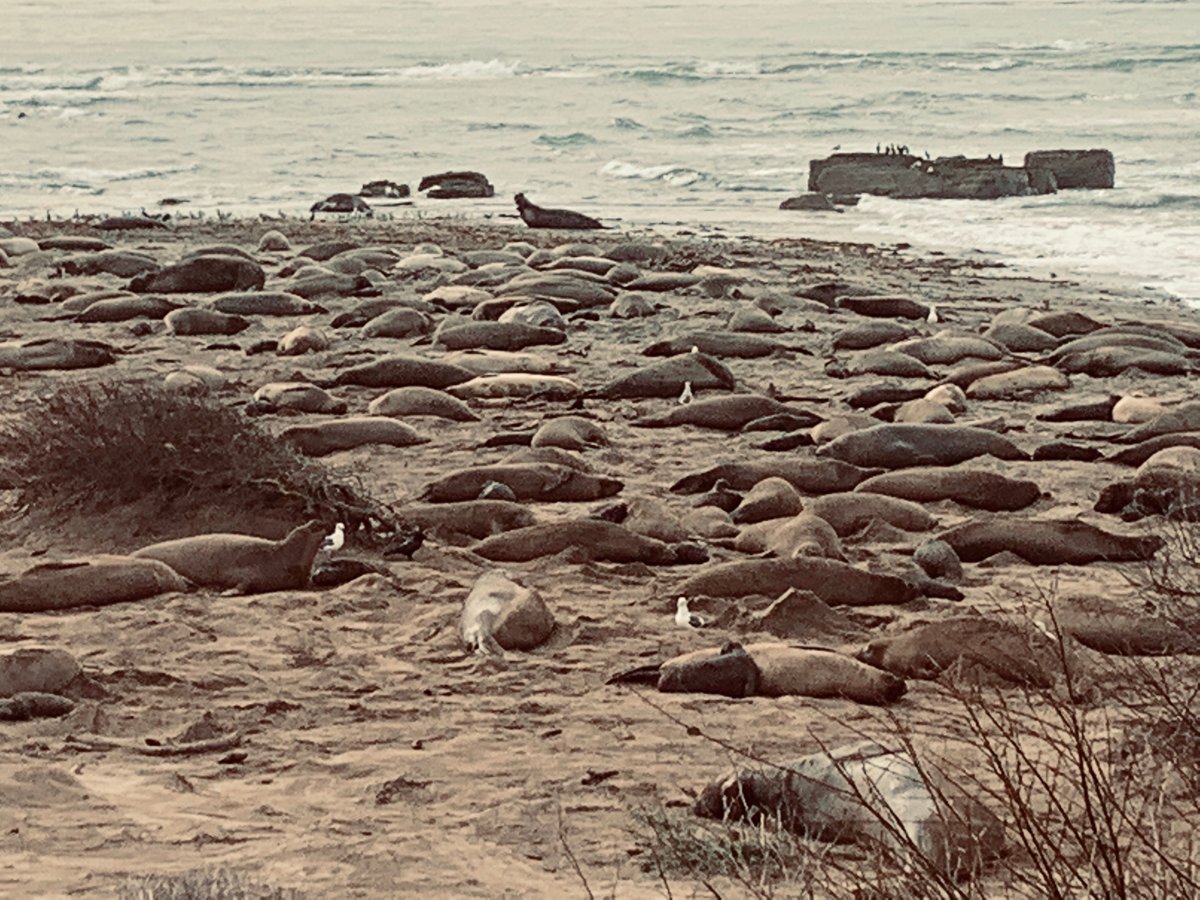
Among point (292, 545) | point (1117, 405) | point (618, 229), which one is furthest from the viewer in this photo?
point (618, 229)

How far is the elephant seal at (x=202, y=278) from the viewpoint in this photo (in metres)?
12.9

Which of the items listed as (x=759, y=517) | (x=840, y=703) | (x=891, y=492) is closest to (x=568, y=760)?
(x=840, y=703)

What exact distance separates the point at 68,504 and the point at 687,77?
1685 inches

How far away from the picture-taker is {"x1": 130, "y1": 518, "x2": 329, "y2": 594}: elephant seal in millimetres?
5602

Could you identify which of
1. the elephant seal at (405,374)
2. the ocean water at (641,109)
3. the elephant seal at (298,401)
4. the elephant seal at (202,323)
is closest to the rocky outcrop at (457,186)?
the ocean water at (641,109)

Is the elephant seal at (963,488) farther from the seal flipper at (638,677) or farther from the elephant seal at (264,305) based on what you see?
the elephant seal at (264,305)

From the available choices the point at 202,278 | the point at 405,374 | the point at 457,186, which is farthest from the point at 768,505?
the point at 457,186

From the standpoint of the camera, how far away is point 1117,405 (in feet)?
28.2

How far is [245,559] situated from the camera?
564cm

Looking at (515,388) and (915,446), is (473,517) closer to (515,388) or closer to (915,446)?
(915,446)

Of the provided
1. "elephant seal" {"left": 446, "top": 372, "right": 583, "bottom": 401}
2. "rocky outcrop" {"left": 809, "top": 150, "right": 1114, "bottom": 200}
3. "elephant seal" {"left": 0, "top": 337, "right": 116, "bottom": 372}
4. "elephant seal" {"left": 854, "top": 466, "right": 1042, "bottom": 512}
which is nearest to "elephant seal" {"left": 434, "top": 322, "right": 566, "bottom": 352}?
"elephant seal" {"left": 446, "top": 372, "right": 583, "bottom": 401}

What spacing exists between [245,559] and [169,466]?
30.5 inches

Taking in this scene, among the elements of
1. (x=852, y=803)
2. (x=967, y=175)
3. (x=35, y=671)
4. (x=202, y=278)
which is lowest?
(x=967, y=175)

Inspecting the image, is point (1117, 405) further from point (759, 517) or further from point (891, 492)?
point (759, 517)
